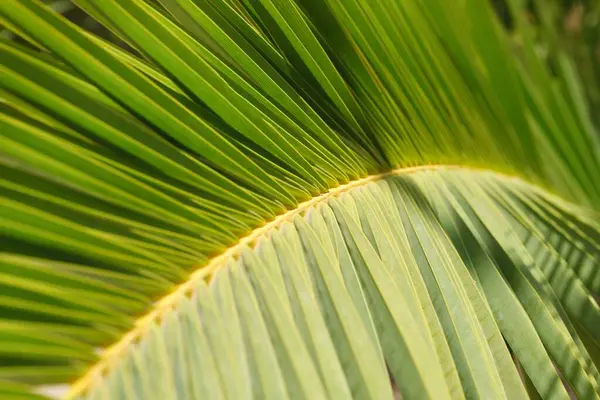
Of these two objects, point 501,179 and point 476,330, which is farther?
point 501,179

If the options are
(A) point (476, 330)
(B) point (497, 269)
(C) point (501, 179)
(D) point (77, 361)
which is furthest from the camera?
(C) point (501, 179)

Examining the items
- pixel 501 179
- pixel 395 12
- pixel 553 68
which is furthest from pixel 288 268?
pixel 553 68

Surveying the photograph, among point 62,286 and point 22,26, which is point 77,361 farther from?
point 22,26

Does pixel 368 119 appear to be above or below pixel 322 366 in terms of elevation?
above

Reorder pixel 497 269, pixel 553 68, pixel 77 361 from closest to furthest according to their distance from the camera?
pixel 77 361 → pixel 497 269 → pixel 553 68
